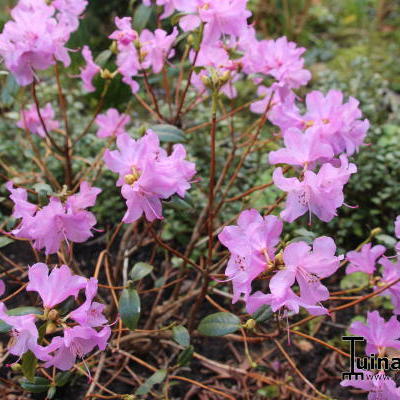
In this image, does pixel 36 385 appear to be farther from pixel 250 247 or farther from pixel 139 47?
pixel 139 47

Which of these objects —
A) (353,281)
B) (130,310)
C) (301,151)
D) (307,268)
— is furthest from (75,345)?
(353,281)

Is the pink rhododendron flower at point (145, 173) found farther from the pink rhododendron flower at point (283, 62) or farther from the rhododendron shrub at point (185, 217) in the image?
the pink rhododendron flower at point (283, 62)

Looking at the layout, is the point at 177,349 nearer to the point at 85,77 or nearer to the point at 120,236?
the point at 120,236

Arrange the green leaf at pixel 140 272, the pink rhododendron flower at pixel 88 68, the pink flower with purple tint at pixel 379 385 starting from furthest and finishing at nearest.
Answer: the pink rhododendron flower at pixel 88 68, the green leaf at pixel 140 272, the pink flower with purple tint at pixel 379 385

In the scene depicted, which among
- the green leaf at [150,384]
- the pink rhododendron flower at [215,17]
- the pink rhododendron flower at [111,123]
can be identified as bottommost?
the green leaf at [150,384]

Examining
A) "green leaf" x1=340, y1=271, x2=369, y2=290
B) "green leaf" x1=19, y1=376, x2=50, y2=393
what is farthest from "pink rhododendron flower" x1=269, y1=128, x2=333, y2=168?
"green leaf" x1=340, y1=271, x2=369, y2=290

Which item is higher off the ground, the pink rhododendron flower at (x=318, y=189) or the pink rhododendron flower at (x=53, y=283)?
the pink rhododendron flower at (x=318, y=189)

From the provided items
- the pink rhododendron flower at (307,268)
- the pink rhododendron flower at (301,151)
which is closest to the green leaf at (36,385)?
the pink rhododendron flower at (307,268)
